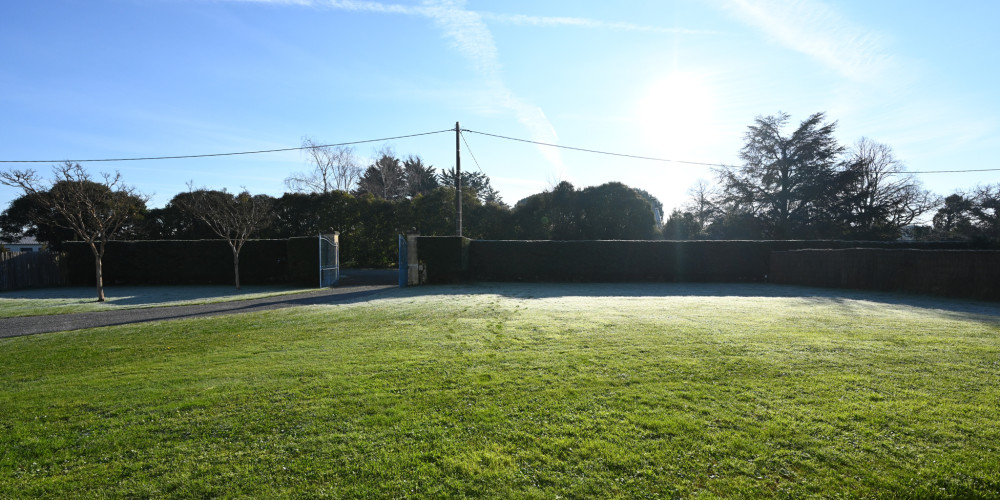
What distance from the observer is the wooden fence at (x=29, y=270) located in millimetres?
17625

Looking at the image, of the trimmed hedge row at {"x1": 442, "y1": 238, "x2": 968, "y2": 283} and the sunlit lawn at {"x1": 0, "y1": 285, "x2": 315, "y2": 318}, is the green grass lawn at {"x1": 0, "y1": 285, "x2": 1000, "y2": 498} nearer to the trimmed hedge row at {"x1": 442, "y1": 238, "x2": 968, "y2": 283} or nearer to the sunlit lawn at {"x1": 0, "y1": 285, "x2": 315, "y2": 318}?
the sunlit lawn at {"x1": 0, "y1": 285, "x2": 315, "y2": 318}

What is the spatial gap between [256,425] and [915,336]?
8.12 m

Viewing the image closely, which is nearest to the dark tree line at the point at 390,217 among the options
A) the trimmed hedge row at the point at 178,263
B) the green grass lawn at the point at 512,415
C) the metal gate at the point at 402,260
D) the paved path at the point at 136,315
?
the trimmed hedge row at the point at 178,263

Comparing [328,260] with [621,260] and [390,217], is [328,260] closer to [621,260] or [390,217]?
[390,217]

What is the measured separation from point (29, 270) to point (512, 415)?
24.0m

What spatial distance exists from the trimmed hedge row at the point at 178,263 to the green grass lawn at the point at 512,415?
13.6m

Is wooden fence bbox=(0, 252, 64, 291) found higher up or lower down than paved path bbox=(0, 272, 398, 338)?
higher up

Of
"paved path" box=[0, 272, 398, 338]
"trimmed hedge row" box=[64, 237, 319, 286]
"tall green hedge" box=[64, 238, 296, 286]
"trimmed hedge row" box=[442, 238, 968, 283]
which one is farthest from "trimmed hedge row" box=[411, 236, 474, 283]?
"tall green hedge" box=[64, 238, 296, 286]

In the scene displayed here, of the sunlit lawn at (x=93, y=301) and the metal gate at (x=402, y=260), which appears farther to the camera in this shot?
the metal gate at (x=402, y=260)

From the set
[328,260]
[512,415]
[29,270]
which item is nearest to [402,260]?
[328,260]

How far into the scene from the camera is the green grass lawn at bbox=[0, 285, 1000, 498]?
2576mm

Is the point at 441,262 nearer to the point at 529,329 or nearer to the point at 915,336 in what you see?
the point at 529,329

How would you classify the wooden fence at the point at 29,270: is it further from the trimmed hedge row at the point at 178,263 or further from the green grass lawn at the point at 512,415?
the green grass lawn at the point at 512,415

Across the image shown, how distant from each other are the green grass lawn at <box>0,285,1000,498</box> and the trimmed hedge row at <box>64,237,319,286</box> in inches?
534
